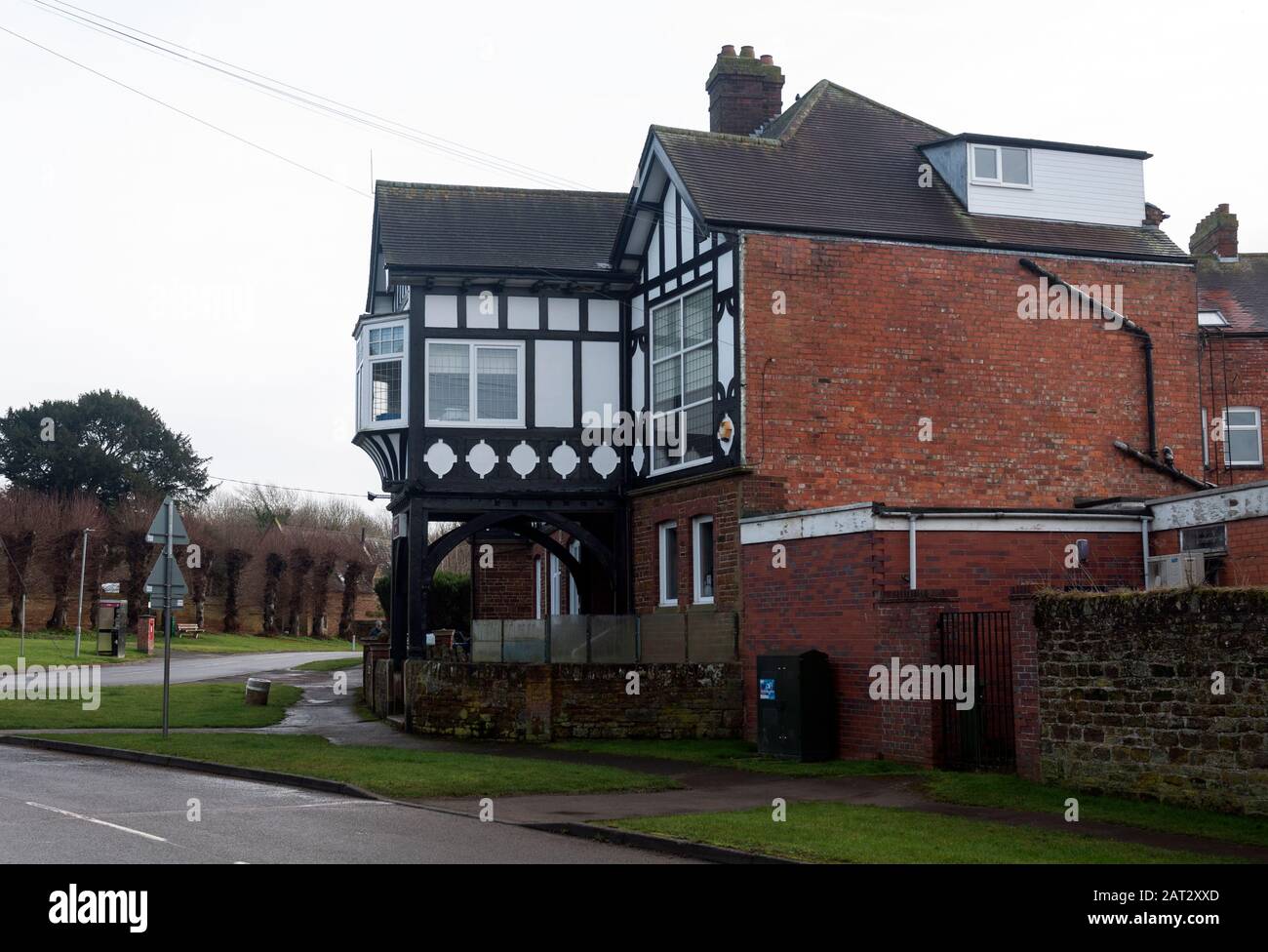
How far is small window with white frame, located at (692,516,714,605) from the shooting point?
23922mm

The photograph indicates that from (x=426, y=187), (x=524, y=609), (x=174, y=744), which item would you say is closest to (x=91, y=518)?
(x=524, y=609)

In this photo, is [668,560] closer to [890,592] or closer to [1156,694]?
[890,592]

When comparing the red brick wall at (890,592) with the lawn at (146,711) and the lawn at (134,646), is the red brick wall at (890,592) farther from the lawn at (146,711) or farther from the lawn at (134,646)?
the lawn at (134,646)

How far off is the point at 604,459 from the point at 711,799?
12.2m

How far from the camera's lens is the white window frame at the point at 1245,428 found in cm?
2981

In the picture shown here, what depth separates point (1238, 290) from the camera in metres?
33.1

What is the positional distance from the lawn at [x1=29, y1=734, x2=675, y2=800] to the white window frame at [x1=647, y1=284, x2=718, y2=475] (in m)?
7.26

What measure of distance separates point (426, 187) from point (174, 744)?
511 inches

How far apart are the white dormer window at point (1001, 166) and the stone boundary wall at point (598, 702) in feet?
34.0

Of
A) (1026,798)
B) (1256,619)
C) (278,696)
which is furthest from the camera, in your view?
(278,696)

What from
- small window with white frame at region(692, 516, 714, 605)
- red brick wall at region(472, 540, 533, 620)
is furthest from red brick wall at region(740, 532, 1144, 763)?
red brick wall at region(472, 540, 533, 620)

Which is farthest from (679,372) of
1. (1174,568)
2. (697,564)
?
(1174,568)

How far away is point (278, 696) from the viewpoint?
1234 inches
